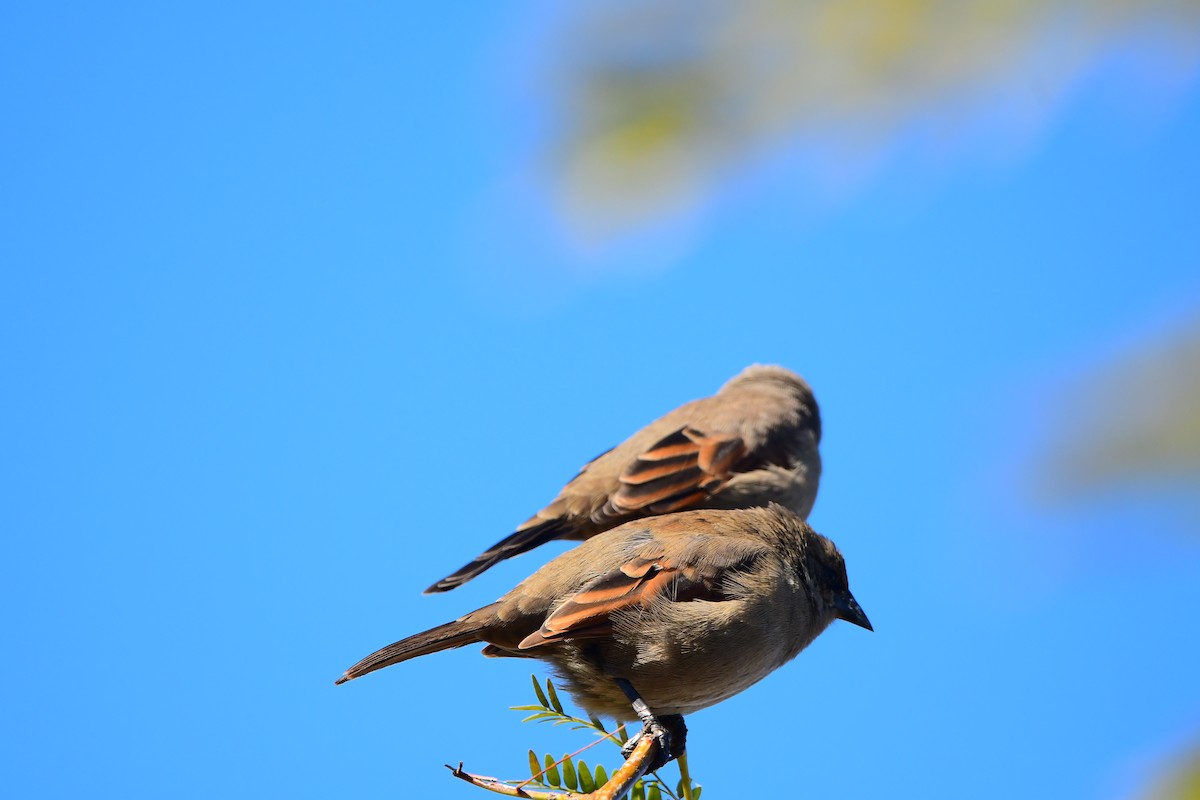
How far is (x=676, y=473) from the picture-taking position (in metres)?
5.76

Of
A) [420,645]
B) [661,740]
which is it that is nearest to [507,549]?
[420,645]

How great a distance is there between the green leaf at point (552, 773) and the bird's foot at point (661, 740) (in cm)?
43

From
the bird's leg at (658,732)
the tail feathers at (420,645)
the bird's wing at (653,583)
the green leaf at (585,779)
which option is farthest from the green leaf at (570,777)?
the tail feathers at (420,645)

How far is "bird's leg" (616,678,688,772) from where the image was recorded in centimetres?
381

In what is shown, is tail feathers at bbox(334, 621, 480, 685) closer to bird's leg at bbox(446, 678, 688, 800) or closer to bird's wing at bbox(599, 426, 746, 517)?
bird's leg at bbox(446, 678, 688, 800)

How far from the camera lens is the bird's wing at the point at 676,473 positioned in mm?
5668

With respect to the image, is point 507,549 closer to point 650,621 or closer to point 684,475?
point 684,475

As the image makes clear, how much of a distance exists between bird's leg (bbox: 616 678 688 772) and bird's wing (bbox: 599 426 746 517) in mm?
1642

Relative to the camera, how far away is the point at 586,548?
4.37m

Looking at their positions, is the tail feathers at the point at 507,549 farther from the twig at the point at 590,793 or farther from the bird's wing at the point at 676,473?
the twig at the point at 590,793

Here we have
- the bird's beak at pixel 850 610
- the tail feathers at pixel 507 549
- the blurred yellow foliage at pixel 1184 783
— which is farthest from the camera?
the tail feathers at pixel 507 549

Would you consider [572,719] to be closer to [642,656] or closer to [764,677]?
[642,656]

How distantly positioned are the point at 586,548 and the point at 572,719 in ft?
2.44

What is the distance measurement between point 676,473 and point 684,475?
0.05 metres
